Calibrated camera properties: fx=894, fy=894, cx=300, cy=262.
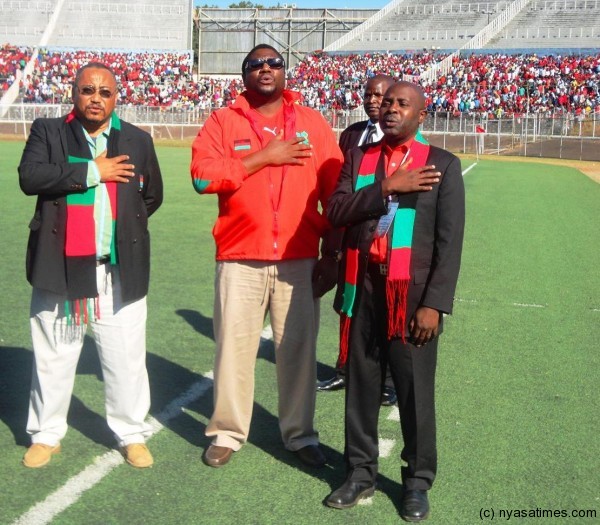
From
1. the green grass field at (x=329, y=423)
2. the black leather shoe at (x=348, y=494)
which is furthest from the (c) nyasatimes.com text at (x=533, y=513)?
the black leather shoe at (x=348, y=494)

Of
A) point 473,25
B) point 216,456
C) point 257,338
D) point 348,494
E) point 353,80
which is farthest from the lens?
point 473,25

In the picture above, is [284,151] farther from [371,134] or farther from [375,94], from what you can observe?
[375,94]

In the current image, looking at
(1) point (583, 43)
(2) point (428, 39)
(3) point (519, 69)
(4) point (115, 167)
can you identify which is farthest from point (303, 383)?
(2) point (428, 39)

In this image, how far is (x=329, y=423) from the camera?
17.3 feet

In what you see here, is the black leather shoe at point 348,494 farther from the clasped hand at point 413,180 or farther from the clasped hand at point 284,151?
the clasped hand at point 284,151

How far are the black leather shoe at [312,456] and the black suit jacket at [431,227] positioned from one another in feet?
3.40

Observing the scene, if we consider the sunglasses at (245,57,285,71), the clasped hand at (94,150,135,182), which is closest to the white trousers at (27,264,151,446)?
the clasped hand at (94,150,135,182)

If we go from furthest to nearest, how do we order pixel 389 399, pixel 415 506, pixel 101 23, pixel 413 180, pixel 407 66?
pixel 101 23
pixel 407 66
pixel 389 399
pixel 415 506
pixel 413 180

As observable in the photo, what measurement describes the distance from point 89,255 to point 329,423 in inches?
72.6

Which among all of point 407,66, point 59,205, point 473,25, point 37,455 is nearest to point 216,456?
point 37,455

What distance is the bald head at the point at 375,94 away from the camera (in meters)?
6.13

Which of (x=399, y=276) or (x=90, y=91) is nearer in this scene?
(x=399, y=276)

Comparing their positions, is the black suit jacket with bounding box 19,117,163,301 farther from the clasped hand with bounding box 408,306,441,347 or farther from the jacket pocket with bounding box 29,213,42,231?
the clasped hand with bounding box 408,306,441,347

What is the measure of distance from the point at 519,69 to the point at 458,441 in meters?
42.4
